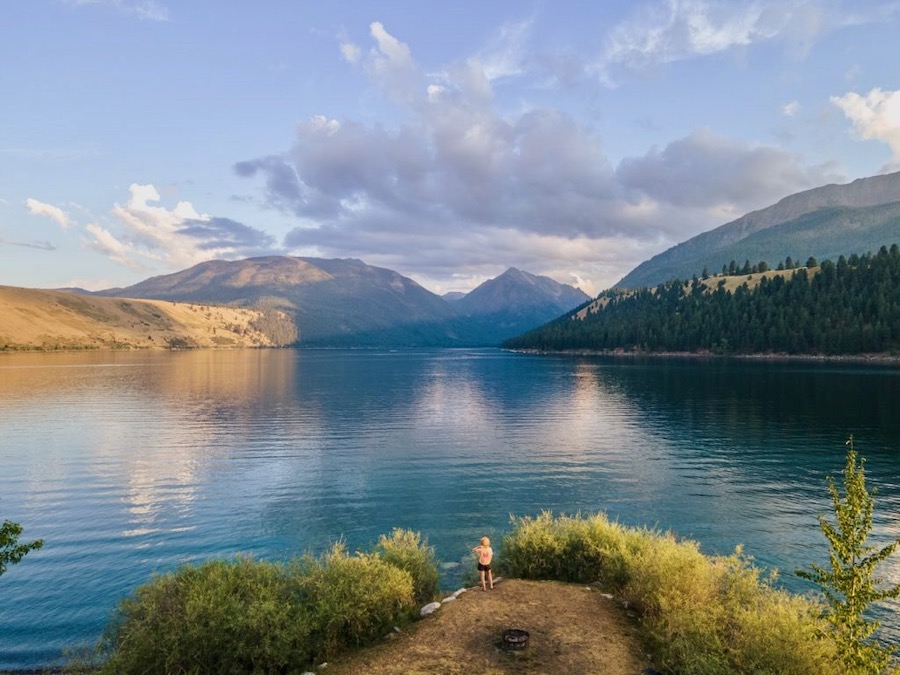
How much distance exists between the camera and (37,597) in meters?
29.3

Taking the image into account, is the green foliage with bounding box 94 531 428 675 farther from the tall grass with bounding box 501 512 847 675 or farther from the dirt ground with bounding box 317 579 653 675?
the tall grass with bounding box 501 512 847 675

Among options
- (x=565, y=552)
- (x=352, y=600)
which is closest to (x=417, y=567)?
(x=352, y=600)

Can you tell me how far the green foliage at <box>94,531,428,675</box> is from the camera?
763 inches

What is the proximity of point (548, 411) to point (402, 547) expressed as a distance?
79.2 m

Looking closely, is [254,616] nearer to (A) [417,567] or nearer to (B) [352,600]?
(B) [352,600]

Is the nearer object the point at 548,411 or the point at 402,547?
the point at 402,547

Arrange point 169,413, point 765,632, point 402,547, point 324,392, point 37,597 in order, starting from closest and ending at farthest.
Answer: point 765,632 → point 402,547 → point 37,597 → point 169,413 → point 324,392

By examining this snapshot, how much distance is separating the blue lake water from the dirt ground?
756cm

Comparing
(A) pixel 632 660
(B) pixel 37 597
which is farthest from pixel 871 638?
(B) pixel 37 597

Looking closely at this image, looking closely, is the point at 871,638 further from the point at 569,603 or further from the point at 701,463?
the point at 701,463

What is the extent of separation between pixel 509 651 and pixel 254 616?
1012 centimetres

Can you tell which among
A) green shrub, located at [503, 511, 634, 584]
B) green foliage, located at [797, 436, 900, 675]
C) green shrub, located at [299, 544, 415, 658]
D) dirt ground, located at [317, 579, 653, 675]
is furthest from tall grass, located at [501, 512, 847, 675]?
green shrub, located at [299, 544, 415, 658]

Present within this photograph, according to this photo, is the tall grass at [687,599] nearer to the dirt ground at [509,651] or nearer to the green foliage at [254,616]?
the dirt ground at [509,651]

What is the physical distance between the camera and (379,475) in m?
56.4
